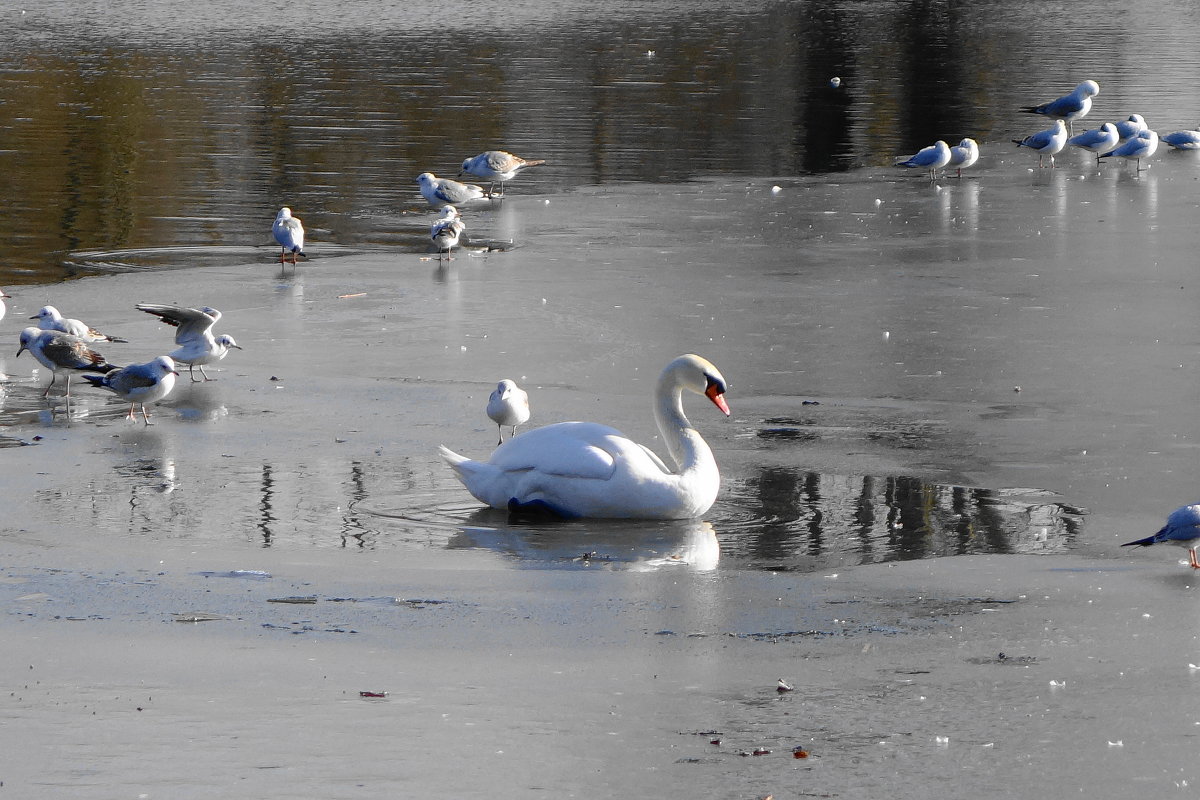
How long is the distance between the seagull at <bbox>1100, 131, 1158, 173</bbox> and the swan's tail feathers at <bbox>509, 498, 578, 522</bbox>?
55.1 feet

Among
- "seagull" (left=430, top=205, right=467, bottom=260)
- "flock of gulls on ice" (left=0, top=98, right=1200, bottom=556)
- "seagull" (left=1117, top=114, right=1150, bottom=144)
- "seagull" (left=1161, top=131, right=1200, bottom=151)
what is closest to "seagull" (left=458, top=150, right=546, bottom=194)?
"seagull" (left=430, top=205, right=467, bottom=260)

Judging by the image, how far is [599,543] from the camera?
8.29 metres

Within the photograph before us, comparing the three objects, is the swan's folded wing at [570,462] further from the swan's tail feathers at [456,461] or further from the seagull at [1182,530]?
the seagull at [1182,530]

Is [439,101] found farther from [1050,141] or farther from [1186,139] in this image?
[1186,139]

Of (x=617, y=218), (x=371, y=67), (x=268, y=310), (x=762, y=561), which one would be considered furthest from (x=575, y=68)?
(x=762, y=561)

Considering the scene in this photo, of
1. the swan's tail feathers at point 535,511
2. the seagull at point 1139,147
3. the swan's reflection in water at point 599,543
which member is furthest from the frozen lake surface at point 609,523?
the seagull at point 1139,147

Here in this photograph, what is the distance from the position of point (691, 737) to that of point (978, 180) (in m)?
18.1

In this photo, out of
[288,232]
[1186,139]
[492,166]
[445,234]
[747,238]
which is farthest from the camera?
[1186,139]

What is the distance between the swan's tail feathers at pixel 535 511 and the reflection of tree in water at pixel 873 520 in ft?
2.65

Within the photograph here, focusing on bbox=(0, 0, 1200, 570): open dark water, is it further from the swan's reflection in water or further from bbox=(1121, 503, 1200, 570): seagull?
bbox=(1121, 503, 1200, 570): seagull

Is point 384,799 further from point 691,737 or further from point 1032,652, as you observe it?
point 1032,652

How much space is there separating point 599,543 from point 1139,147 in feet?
56.4

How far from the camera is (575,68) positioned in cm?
3988

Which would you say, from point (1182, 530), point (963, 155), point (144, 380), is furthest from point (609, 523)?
point (963, 155)
